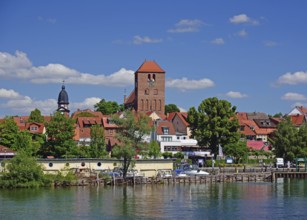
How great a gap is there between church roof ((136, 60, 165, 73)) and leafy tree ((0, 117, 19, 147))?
204 feet

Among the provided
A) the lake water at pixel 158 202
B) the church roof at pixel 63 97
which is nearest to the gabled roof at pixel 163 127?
the lake water at pixel 158 202

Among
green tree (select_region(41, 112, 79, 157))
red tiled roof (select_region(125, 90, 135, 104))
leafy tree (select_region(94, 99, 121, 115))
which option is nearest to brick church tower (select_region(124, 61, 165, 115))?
red tiled roof (select_region(125, 90, 135, 104))

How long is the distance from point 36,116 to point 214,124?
139ft

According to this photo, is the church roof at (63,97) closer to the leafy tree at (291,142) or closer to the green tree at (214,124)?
the green tree at (214,124)

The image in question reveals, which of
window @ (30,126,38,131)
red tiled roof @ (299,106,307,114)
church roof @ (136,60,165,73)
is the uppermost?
church roof @ (136,60,165,73)

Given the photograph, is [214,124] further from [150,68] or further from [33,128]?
[150,68]

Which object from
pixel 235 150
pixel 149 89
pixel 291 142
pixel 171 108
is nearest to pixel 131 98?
pixel 149 89

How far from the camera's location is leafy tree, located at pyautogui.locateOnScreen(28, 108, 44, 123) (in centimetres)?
12381

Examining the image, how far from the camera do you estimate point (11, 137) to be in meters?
90.0

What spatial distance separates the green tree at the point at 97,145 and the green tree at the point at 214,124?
1726 centimetres

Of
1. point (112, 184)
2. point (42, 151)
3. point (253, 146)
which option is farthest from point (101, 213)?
point (253, 146)

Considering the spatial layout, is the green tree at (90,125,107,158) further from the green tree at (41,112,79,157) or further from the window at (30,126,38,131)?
the window at (30,126,38,131)

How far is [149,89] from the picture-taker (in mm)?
148875

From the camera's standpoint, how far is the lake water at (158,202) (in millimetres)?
48312
